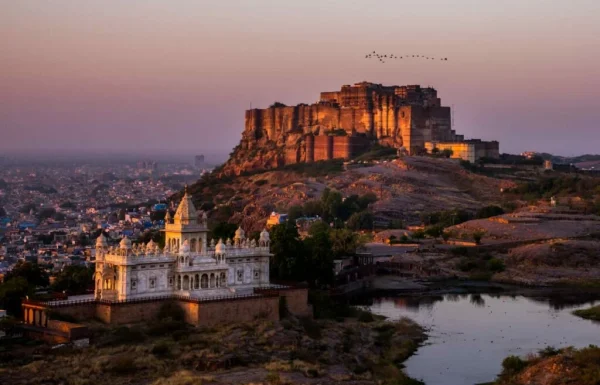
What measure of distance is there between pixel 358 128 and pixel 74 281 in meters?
68.8

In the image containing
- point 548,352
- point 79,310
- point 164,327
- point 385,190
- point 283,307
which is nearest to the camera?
point 164,327

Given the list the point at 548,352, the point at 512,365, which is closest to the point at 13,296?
the point at 512,365

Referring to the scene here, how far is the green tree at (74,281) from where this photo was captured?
55625 mm

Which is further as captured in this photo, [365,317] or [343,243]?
[343,243]

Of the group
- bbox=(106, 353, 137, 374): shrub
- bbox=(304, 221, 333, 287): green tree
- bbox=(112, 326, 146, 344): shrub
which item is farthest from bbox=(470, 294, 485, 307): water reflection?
bbox=(106, 353, 137, 374): shrub

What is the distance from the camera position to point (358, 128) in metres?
122

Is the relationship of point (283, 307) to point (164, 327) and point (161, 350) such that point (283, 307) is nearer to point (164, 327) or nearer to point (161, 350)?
point (164, 327)

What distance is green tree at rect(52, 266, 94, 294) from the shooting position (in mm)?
55625

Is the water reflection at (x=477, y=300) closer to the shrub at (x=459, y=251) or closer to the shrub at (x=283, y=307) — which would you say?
the shrub at (x=459, y=251)

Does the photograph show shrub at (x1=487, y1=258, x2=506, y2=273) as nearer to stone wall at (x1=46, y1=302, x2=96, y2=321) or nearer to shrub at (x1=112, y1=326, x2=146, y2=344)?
stone wall at (x1=46, y1=302, x2=96, y2=321)

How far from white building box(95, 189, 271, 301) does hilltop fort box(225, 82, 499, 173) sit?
64.2 m

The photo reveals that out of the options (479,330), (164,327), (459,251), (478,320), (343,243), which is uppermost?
(343,243)

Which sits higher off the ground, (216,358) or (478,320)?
(478,320)

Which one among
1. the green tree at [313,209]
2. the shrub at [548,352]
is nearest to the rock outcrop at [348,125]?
the green tree at [313,209]
